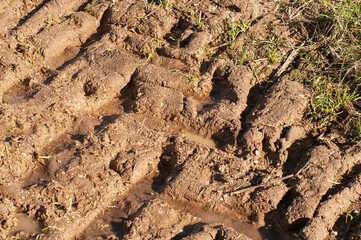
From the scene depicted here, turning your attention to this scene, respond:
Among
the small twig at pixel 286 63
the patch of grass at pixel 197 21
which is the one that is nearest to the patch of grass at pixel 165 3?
the patch of grass at pixel 197 21

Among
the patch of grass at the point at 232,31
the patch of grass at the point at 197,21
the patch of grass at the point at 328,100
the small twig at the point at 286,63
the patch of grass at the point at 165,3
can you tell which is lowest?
the patch of grass at the point at 328,100

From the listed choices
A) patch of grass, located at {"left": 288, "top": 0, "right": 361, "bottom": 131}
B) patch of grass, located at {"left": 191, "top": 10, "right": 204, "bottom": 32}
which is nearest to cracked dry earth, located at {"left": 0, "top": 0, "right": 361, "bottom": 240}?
patch of grass, located at {"left": 191, "top": 10, "right": 204, "bottom": 32}

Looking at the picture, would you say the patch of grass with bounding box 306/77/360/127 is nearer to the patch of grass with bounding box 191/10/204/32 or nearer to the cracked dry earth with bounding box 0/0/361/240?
the cracked dry earth with bounding box 0/0/361/240

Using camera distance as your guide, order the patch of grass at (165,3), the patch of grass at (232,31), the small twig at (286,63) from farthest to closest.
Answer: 1. the patch of grass at (165,3)
2. the patch of grass at (232,31)
3. the small twig at (286,63)

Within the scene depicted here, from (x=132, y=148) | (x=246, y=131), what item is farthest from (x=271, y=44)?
(x=132, y=148)

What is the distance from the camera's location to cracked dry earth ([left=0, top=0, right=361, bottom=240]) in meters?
2.87

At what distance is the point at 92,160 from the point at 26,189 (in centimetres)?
51

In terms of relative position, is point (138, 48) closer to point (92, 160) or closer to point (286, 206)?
point (92, 160)

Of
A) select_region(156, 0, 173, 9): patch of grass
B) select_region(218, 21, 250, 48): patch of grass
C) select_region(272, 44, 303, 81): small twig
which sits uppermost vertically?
select_region(156, 0, 173, 9): patch of grass

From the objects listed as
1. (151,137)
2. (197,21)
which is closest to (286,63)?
(197,21)

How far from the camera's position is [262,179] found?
306 cm

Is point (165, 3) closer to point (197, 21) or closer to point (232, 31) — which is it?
point (197, 21)

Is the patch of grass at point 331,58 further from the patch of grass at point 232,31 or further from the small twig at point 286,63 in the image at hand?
the patch of grass at point 232,31

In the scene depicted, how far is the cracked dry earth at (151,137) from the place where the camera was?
113 inches
